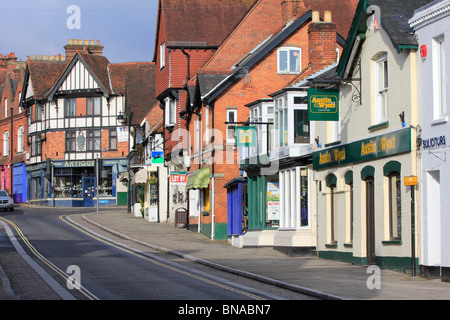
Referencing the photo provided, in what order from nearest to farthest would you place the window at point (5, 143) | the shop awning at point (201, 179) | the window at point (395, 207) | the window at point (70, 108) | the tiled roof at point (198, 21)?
the window at point (395, 207)
the shop awning at point (201, 179)
the tiled roof at point (198, 21)
the window at point (70, 108)
the window at point (5, 143)

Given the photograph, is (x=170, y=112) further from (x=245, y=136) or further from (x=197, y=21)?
(x=245, y=136)

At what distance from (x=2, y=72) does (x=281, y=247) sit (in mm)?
72345

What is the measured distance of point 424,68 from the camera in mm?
20609

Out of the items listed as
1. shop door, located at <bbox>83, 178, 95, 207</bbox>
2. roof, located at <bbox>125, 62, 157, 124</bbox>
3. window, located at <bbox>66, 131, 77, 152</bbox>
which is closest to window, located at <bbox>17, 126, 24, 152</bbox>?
window, located at <bbox>66, 131, 77, 152</bbox>

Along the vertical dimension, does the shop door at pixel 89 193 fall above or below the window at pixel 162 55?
below

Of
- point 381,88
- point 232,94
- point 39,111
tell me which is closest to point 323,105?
point 381,88

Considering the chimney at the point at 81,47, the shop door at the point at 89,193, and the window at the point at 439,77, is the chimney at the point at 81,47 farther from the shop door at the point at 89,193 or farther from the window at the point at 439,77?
the window at the point at 439,77

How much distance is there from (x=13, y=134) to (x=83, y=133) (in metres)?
15.6

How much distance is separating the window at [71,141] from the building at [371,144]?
47898 mm

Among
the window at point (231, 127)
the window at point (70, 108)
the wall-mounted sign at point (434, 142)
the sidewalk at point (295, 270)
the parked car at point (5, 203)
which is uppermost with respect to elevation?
the window at point (70, 108)

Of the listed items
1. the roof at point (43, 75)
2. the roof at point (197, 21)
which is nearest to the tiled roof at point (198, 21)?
the roof at point (197, 21)

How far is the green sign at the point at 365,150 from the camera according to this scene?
2144 cm

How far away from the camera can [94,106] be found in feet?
237
